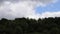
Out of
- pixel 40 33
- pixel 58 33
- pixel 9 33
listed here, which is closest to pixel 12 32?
pixel 9 33

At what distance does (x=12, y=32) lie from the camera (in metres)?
38.2

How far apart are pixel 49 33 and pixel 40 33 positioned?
8.63 feet

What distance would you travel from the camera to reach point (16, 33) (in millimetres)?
38562

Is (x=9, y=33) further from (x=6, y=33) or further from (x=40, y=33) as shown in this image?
(x=40, y=33)

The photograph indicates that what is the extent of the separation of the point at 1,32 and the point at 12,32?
1950 mm

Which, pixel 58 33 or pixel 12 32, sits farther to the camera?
pixel 58 33

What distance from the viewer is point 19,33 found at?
38844 millimetres

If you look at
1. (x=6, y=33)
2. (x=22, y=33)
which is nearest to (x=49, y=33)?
(x=22, y=33)

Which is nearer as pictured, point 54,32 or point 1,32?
point 1,32

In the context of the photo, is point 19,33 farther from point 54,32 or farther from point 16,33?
point 54,32

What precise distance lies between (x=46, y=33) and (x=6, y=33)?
22.9 feet

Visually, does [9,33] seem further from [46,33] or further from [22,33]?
[46,33]

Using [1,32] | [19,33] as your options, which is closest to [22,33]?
[19,33]

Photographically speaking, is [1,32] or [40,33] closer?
[1,32]
